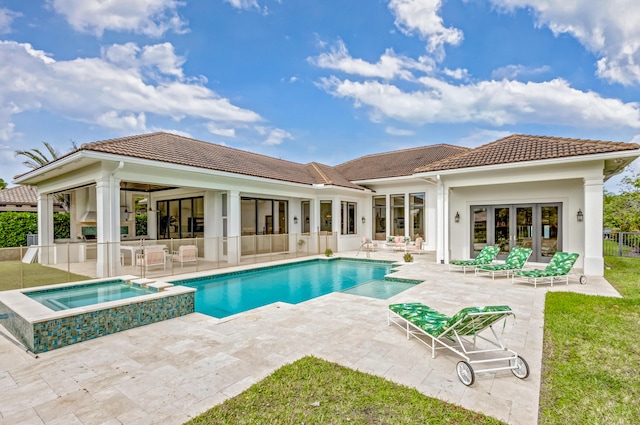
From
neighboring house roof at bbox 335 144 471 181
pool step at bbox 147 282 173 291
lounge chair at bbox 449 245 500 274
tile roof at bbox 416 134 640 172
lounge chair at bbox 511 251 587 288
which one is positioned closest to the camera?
pool step at bbox 147 282 173 291

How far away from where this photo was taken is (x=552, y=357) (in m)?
4.31

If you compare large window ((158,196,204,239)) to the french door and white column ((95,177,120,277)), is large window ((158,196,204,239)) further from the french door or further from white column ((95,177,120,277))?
the french door

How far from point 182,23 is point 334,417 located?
15862 millimetres

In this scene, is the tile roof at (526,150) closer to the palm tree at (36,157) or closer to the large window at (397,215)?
the large window at (397,215)

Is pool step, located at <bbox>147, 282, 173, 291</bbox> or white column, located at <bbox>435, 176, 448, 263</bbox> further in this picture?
white column, located at <bbox>435, 176, 448, 263</bbox>

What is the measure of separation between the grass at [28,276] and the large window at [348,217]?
11696 mm

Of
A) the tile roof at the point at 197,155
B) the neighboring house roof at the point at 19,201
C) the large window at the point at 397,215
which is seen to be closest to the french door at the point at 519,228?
the large window at the point at 397,215

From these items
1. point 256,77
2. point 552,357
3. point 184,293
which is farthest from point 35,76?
point 552,357

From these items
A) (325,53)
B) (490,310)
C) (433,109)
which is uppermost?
(325,53)

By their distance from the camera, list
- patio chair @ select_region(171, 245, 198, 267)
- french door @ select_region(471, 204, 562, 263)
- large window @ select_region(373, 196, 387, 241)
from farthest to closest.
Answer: large window @ select_region(373, 196, 387, 241), french door @ select_region(471, 204, 562, 263), patio chair @ select_region(171, 245, 198, 267)

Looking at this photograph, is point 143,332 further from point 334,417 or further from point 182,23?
point 182,23

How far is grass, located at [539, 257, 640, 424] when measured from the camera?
122 inches

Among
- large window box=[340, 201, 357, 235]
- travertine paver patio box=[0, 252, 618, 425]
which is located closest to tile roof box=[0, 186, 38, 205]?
large window box=[340, 201, 357, 235]

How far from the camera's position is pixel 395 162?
796 inches
